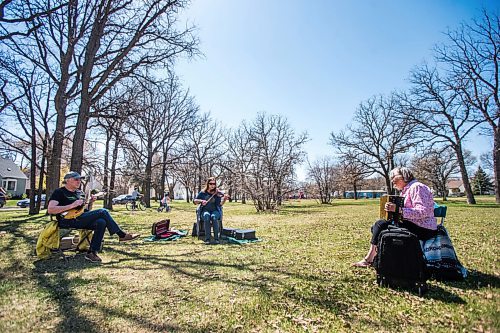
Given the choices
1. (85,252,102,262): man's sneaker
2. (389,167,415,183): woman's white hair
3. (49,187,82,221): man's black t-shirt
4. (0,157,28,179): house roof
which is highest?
(0,157,28,179): house roof

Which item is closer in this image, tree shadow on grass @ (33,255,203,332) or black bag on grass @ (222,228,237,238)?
tree shadow on grass @ (33,255,203,332)

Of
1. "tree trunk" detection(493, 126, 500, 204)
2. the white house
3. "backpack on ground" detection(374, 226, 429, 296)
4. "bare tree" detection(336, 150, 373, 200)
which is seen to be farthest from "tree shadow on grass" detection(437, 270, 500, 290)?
the white house

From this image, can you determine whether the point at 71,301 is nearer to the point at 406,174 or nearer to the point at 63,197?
the point at 63,197

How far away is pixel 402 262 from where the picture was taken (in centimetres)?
331

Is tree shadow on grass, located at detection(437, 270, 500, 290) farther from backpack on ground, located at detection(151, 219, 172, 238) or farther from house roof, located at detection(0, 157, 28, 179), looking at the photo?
house roof, located at detection(0, 157, 28, 179)

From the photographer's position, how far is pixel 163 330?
7.93 ft

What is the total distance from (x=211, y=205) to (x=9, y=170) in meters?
49.9

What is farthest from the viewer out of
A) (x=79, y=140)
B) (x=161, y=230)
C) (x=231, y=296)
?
(x=79, y=140)

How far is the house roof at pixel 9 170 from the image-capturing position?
40.9m

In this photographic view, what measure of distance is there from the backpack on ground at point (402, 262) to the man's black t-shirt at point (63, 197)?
4.88 meters

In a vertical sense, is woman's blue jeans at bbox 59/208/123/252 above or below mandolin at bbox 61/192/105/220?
below

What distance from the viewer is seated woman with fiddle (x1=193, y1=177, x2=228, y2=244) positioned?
6.79 m

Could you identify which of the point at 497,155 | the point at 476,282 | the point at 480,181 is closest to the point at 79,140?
the point at 476,282

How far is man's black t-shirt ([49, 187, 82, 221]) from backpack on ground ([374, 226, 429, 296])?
192 inches
